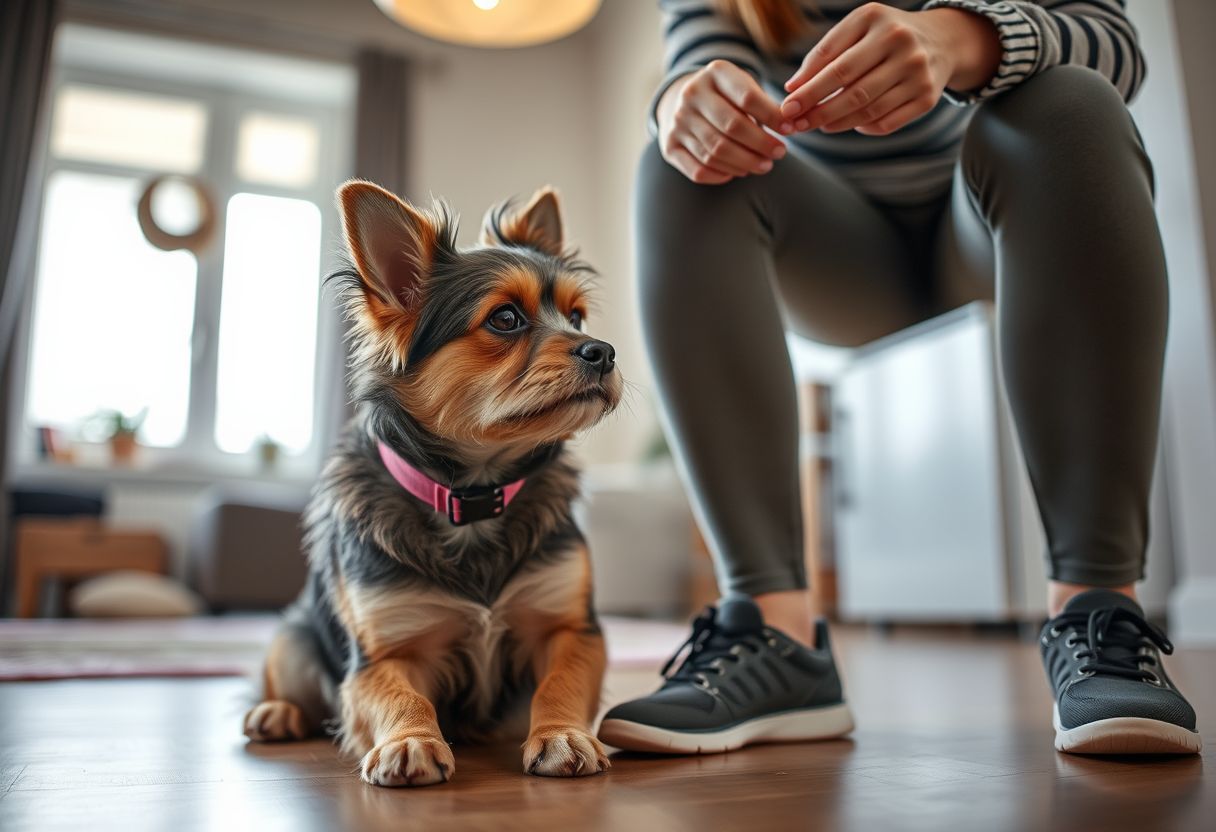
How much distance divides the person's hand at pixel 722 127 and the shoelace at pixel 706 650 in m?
0.49

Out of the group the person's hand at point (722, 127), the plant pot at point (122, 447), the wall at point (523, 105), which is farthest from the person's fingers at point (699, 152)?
the plant pot at point (122, 447)

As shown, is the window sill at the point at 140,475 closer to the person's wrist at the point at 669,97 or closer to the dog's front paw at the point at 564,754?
the person's wrist at the point at 669,97

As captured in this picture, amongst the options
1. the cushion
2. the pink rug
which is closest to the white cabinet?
the pink rug

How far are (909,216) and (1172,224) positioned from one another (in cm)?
220

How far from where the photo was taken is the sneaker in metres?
0.87

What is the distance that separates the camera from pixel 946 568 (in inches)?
143

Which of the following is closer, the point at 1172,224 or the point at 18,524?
the point at 1172,224

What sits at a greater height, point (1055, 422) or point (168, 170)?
point (168, 170)

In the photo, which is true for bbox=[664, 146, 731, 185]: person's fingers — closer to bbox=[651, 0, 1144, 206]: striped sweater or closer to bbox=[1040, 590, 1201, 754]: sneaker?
bbox=[651, 0, 1144, 206]: striped sweater

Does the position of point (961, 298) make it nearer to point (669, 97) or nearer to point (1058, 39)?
point (1058, 39)

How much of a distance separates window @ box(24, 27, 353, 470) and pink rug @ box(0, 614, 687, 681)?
2.40 meters

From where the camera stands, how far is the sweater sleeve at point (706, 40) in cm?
134

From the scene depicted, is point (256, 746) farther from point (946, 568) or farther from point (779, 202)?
point (946, 568)

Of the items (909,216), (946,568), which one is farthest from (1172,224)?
(909,216)
